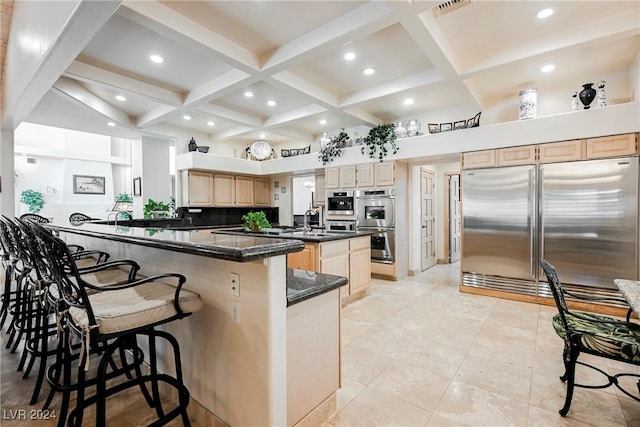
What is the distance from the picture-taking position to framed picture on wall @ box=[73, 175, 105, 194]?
1007cm

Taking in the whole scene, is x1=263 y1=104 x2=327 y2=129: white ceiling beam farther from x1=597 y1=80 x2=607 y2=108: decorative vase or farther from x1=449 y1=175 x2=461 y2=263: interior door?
x1=449 y1=175 x2=461 y2=263: interior door

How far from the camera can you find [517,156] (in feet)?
12.7

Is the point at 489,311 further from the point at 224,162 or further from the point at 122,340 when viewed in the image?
the point at 224,162

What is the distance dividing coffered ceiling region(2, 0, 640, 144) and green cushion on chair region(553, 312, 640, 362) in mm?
2438

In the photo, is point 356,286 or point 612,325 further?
point 356,286

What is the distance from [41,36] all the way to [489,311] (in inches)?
210

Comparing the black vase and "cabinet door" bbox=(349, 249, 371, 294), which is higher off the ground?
the black vase

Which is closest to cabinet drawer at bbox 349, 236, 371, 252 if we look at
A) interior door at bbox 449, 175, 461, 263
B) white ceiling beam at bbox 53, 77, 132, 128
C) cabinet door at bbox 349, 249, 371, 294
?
cabinet door at bbox 349, 249, 371, 294

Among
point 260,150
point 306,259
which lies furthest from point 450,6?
point 260,150

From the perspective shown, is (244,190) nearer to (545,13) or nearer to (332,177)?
(332,177)

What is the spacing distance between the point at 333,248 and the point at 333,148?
2639mm

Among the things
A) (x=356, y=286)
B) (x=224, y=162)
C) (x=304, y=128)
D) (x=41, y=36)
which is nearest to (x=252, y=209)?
(x=224, y=162)

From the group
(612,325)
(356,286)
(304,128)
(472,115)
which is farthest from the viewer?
(304,128)

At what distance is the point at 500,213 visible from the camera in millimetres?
4023
